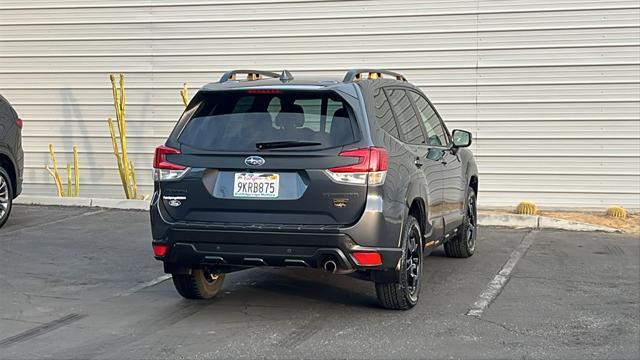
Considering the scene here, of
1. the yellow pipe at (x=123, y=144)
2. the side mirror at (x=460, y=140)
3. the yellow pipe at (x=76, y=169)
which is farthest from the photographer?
the yellow pipe at (x=76, y=169)

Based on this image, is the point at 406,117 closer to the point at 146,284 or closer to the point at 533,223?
the point at 146,284

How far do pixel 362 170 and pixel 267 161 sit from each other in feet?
2.13

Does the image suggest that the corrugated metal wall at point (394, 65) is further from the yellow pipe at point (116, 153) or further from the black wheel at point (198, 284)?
the black wheel at point (198, 284)

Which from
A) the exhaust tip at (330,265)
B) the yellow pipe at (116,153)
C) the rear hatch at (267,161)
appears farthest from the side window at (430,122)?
the yellow pipe at (116,153)

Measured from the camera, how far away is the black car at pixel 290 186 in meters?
6.24

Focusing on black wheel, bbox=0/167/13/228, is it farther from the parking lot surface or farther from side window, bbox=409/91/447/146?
side window, bbox=409/91/447/146

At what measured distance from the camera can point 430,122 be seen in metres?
8.43

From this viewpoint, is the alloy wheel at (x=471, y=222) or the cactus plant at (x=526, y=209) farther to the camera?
the cactus plant at (x=526, y=209)

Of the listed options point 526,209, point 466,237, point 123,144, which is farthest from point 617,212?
point 123,144

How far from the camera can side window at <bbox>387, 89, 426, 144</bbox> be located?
7410mm

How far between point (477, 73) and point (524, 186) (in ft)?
5.48

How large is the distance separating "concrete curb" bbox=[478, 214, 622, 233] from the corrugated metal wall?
980 millimetres

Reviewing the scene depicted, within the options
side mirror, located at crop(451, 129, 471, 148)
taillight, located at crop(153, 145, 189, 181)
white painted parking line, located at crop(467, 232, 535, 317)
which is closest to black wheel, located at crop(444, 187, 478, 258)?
white painted parking line, located at crop(467, 232, 535, 317)

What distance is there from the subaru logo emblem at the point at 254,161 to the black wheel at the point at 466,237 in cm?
332
